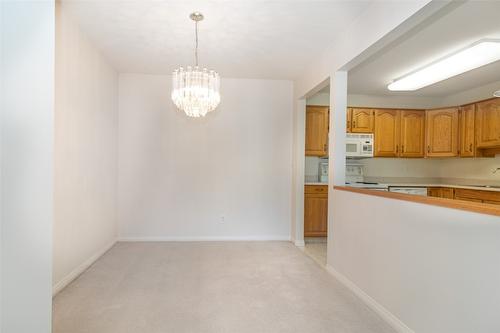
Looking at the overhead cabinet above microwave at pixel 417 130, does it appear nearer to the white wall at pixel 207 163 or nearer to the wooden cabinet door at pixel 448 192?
the wooden cabinet door at pixel 448 192

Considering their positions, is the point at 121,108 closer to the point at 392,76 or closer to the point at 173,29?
the point at 173,29

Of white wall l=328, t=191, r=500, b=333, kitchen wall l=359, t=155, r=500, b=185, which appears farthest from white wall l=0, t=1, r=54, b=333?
kitchen wall l=359, t=155, r=500, b=185

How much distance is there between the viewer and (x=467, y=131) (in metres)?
4.77

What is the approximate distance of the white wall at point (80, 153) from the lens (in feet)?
9.16

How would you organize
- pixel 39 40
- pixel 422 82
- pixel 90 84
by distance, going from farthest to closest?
pixel 422 82 → pixel 90 84 → pixel 39 40

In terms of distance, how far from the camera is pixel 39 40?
1020 millimetres

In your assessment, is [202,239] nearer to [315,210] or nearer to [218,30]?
[315,210]

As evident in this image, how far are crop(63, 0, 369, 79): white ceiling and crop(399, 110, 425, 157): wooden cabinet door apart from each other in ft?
7.68

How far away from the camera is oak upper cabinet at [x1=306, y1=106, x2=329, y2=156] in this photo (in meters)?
5.00

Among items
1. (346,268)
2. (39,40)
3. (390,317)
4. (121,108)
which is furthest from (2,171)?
(121,108)

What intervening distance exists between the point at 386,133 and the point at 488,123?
1409 millimetres

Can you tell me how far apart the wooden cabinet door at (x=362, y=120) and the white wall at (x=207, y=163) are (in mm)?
1143

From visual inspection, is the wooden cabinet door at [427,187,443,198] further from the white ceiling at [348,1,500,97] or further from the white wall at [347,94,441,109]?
the white ceiling at [348,1,500,97]

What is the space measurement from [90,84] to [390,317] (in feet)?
12.8
